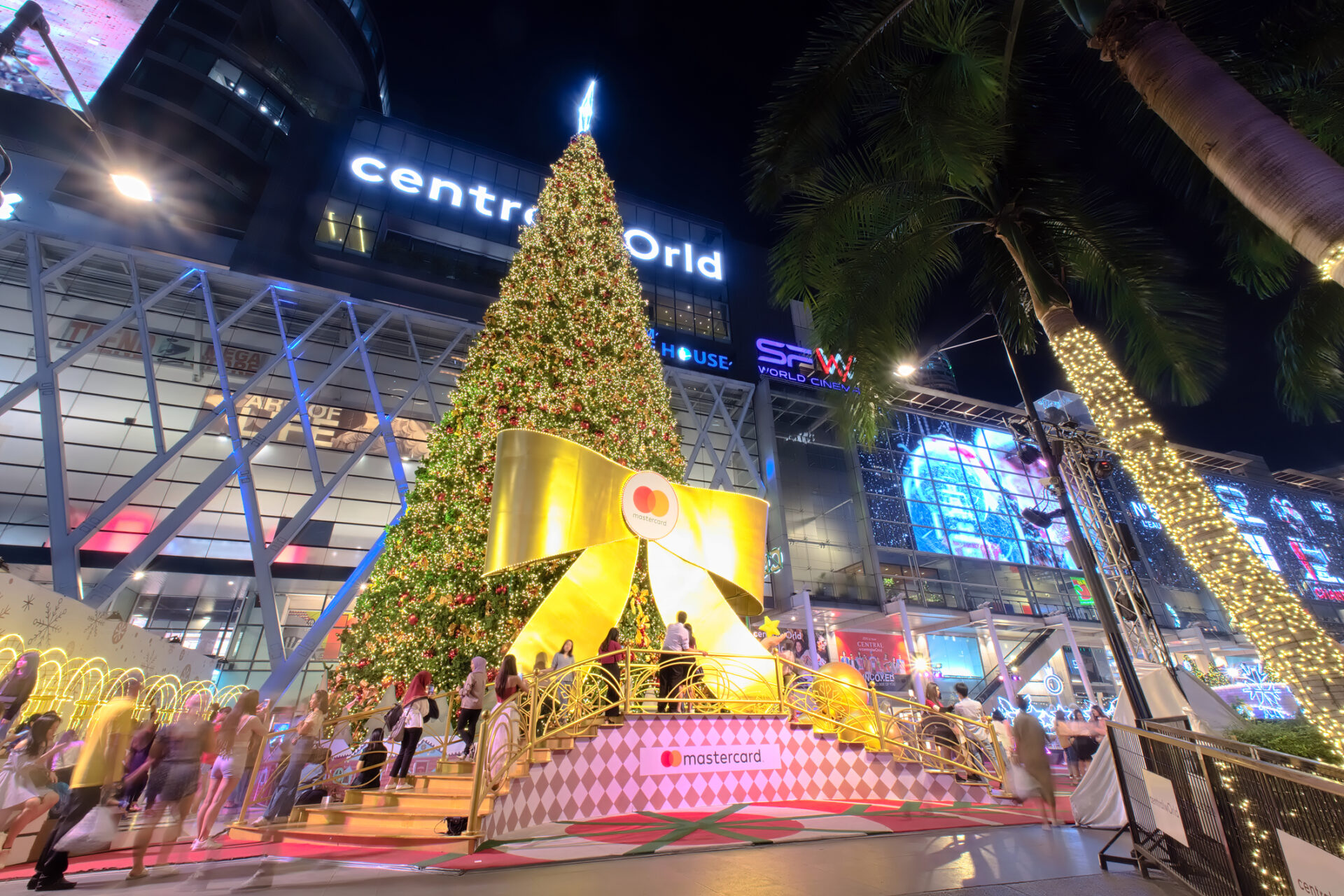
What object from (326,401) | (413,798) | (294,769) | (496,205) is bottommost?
(413,798)

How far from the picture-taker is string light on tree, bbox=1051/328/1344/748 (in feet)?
14.6

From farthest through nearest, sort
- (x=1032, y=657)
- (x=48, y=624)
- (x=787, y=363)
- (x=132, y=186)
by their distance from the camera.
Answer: (x=787, y=363) < (x=1032, y=657) < (x=48, y=624) < (x=132, y=186)

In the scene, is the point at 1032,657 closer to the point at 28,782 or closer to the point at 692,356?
the point at 692,356

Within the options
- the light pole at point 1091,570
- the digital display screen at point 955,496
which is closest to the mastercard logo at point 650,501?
the light pole at point 1091,570

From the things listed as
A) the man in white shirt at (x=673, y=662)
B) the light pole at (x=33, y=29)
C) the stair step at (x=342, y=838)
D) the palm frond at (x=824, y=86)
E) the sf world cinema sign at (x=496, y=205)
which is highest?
the sf world cinema sign at (x=496, y=205)

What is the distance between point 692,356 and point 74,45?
22075 mm

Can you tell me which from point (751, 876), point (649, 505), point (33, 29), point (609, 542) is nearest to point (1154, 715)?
point (751, 876)

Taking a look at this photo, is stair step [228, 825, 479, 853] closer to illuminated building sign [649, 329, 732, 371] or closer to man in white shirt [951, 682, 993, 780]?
man in white shirt [951, 682, 993, 780]

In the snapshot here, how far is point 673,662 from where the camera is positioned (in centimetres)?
759

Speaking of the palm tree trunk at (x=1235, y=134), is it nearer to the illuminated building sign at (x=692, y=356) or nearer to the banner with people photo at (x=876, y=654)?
the illuminated building sign at (x=692, y=356)

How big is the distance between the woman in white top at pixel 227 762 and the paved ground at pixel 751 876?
60.4 inches

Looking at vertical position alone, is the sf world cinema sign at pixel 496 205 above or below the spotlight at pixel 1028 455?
above

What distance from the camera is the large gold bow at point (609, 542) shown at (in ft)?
27.0

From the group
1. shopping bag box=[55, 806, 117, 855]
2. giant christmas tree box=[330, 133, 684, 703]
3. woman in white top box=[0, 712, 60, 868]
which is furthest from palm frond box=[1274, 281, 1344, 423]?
woman in white top box=[0, 712, 60, 868]
